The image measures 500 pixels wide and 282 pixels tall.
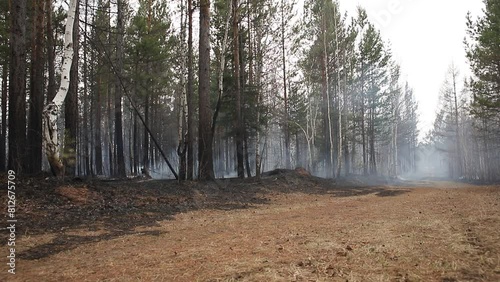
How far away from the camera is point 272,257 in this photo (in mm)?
3816

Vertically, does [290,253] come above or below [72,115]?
below

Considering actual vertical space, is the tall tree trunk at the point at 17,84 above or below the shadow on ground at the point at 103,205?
above

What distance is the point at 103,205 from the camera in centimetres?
772

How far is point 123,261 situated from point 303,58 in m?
23.4

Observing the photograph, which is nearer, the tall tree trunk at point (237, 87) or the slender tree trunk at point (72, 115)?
the slender tree trunk at point (72, 115)

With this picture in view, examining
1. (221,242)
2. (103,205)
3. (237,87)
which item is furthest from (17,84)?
(237,87)

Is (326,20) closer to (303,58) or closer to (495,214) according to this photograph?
(303,58)

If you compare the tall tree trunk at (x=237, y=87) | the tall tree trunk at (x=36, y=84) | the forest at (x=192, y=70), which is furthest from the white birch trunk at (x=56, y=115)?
the tall tree trunk at (x=237, y=87)

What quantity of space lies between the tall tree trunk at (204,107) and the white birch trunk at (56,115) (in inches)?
218

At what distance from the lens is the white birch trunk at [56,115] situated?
25.1 feet

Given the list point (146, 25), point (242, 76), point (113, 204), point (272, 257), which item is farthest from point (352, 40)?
point (272, 257)

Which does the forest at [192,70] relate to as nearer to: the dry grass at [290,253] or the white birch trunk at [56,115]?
the white birch trunk at [56,115]

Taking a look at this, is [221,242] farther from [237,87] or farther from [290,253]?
[237,87]

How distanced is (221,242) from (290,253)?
4.52 ft
